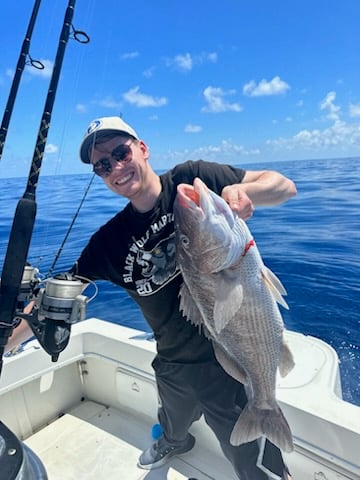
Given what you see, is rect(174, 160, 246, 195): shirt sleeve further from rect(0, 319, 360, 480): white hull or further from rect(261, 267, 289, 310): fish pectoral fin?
rect(0, 319, 360, 480): white hull

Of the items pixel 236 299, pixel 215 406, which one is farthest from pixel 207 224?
pixel 215 406

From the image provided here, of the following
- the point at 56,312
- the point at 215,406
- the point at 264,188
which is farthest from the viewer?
the point at 215,406

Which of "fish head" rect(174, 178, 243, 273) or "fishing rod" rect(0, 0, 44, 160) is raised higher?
"fishing rod" rect(0, 0, 44, 160)

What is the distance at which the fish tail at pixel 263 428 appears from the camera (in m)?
1.75

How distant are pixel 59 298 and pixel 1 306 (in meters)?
0.32

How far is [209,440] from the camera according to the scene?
2.86 metres

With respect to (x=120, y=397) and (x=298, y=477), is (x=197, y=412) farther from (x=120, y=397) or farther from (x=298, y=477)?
(x=120, y=397)

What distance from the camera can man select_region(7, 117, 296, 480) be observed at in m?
2.04

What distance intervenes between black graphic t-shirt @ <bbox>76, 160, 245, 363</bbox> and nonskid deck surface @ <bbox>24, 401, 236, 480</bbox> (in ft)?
3.71

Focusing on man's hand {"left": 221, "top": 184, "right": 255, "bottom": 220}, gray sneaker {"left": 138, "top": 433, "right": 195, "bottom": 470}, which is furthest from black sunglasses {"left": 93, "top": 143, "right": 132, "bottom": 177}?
gray sneaker {"left": 138, "top": 433, "right": 195, "bottom": 470}

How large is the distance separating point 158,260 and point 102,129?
836mm

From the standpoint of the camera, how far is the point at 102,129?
2.07 meters

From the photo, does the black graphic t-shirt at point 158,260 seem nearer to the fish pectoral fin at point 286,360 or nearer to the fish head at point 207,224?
the fish head at point 207,224

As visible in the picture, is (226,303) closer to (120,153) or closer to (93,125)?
(120,153)
